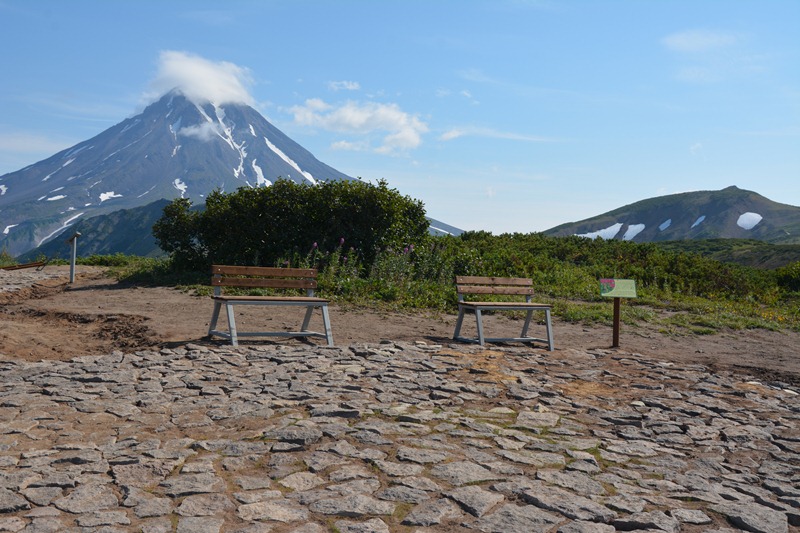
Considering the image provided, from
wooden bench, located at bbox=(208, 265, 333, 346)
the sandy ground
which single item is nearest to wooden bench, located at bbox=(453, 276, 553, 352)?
the sandy ground

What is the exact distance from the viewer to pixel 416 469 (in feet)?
13.9

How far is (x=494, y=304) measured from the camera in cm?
945

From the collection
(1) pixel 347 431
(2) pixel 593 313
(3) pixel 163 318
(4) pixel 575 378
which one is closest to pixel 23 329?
(3) pixel 163 318

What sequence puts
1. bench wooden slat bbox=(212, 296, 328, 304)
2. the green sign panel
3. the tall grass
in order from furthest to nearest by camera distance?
1. the tall grass
2. the green sign panel
3. bench wooden slat bbox=(212, 296, 328, 304)

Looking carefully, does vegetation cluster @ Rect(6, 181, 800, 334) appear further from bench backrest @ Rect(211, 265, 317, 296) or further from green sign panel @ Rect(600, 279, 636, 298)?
bench backrest @ Rect(211, 265, 317, 296)

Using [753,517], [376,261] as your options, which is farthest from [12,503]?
[376,261]

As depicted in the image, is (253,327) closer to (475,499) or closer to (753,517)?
(475,499)

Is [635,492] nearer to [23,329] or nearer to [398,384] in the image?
[398,384]

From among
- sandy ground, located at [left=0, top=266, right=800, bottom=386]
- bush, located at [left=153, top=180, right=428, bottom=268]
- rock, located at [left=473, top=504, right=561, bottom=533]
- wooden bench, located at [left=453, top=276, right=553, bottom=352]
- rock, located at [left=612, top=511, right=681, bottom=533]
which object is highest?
bush, located at [left=153, top=180, right=428, bottom=268]

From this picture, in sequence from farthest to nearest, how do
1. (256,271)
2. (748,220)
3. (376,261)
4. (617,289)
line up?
(748,220)
(376,261)
(617,289)
(256,271)

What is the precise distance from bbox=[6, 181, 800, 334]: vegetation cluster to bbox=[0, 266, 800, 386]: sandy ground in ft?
2.77

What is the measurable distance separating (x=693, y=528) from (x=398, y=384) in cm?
325

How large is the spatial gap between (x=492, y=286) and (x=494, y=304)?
0.71 m

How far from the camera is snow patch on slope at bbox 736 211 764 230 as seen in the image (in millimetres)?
131500
